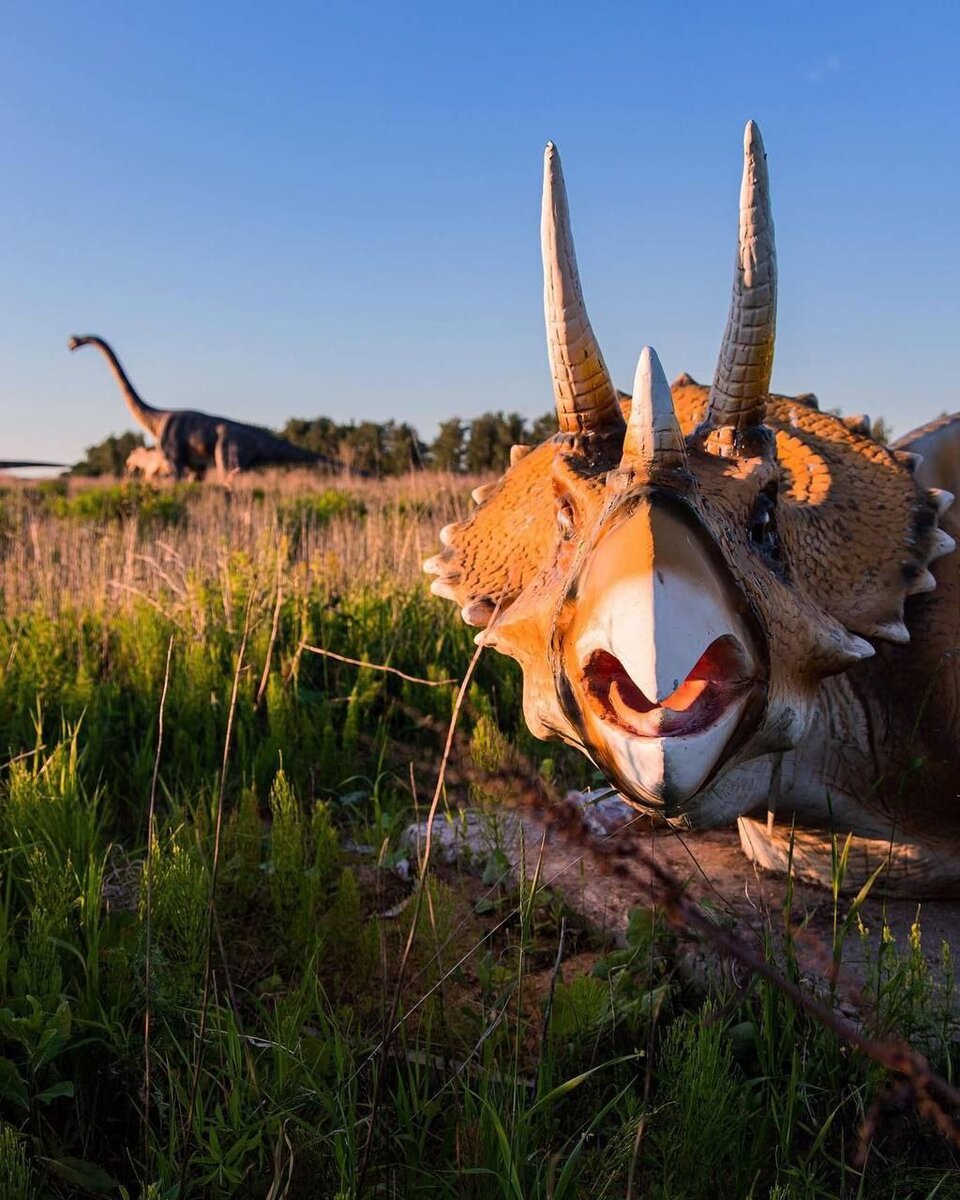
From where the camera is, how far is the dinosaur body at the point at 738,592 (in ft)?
4.54

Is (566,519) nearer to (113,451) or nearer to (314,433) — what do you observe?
(314,433)

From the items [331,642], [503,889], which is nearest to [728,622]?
[503,889]

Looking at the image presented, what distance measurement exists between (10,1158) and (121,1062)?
550 mm

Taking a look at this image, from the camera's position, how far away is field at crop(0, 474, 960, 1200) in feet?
5.67

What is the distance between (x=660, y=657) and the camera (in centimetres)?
128

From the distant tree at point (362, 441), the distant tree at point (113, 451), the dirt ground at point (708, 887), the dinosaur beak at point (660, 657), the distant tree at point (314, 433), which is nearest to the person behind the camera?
the dinosaur beak at point (660, 657)

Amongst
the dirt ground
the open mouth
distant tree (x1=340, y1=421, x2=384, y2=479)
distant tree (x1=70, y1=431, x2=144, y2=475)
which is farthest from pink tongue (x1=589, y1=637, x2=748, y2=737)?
distant tree (x1=70, y1=431, x2=144, y2=475)

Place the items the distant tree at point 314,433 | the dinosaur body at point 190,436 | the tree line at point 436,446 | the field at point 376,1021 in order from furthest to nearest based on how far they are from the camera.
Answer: the distant tree at point 314,433 < the dinosaur body at point 190,436 < the tree line at point 436,446 < the field at point 376,1021

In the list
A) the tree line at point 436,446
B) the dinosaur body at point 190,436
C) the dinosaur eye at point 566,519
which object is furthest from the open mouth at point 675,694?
the dinosaur body at point 190,436

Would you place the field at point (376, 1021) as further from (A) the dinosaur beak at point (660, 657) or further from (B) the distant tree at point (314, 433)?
(B) the distant tree at point (314, 433)

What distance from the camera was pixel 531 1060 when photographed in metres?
2.16

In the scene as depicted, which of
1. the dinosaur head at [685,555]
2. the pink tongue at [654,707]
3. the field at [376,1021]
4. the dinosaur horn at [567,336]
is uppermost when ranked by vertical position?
the dinosaur horn at [567,336]

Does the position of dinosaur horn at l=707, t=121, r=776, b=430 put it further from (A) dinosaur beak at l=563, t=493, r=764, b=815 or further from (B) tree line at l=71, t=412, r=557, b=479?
(B) tree line at l=71, t=412, r=557, b=479

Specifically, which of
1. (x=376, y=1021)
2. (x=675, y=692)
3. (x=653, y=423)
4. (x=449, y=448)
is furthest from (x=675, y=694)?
(x=449, y=448)
